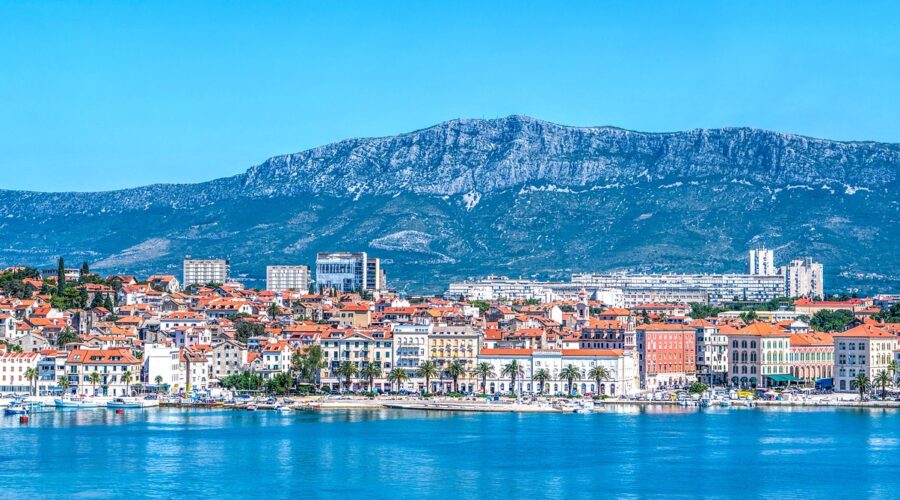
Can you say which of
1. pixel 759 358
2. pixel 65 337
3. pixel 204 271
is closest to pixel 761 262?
pixel 204 271

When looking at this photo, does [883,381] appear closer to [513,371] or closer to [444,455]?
[513,371]

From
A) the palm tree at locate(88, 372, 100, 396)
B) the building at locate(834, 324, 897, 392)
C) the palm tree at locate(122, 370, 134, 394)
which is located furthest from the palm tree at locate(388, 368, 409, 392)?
the building at locate(834, 324, 897, 392)

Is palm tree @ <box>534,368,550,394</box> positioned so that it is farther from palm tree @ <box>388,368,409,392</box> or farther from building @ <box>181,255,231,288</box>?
building @ <box>181,255,231,288</box>

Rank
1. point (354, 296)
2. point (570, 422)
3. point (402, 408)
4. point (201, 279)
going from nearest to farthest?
point (570, 422), point (402, 408), point (354, 296), point (201, 279)

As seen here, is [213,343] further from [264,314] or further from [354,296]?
[354,296]

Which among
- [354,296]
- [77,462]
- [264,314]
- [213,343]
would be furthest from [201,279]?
[77,462]

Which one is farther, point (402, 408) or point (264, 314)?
point (264, 314)

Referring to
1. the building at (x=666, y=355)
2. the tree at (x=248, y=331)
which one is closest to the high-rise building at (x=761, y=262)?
the building at (x=666, y=355)
